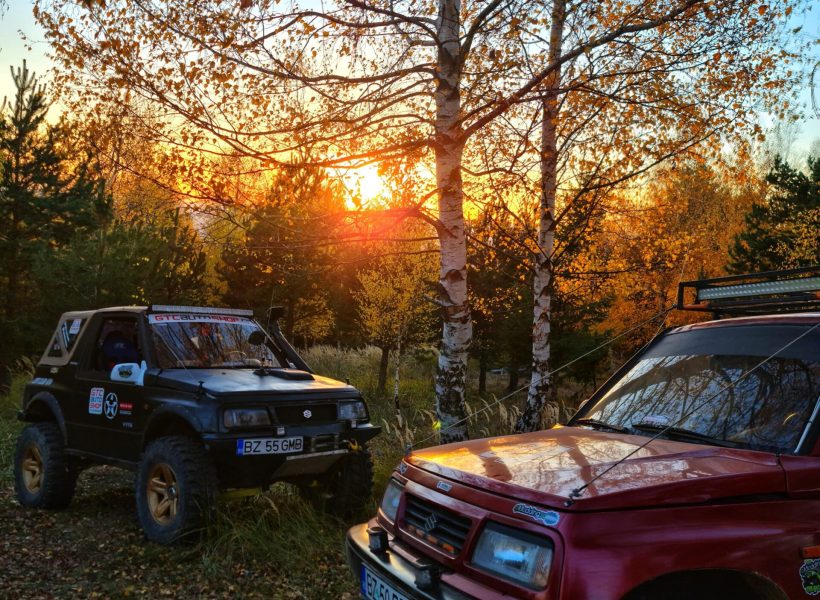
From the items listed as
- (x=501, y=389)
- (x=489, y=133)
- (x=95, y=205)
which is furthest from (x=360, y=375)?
(x=489, y=133)

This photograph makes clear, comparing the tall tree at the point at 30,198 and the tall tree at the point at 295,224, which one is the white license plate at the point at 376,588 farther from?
the tall tree at the point at 30,198

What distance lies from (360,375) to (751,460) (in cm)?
2297

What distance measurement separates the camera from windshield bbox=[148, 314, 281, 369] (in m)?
5.89

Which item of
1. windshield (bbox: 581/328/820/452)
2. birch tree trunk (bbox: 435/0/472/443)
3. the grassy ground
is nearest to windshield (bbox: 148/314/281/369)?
the grassy ground

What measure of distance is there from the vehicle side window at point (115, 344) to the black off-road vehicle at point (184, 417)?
0.01 m

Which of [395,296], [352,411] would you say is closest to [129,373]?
[352,411]

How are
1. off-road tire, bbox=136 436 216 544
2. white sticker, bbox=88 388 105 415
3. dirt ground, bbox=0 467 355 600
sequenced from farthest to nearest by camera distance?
white sticker, bbox=88 388 105 415 < off-road tire, bbox=136 436 216 544 < dirt ground, bbox=0 467 355 600

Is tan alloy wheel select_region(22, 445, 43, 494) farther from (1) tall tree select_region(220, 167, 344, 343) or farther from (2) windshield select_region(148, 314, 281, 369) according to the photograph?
(1) tall tree select_region(220, 167, 344, 343)

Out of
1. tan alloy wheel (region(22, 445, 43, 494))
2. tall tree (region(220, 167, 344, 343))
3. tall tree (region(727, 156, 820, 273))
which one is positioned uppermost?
tall tree (region(727, 156, 820, 273))

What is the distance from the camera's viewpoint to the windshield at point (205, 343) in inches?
232

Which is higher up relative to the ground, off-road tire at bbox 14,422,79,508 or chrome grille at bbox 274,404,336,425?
chrome grille at bbox 274,404,336,425

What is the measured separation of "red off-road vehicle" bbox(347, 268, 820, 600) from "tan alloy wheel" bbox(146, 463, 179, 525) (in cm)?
234

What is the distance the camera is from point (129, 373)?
5.74 meters

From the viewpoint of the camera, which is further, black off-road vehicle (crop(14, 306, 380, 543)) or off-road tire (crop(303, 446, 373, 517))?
off-road tire (crop(303, 446, 373, 517))
